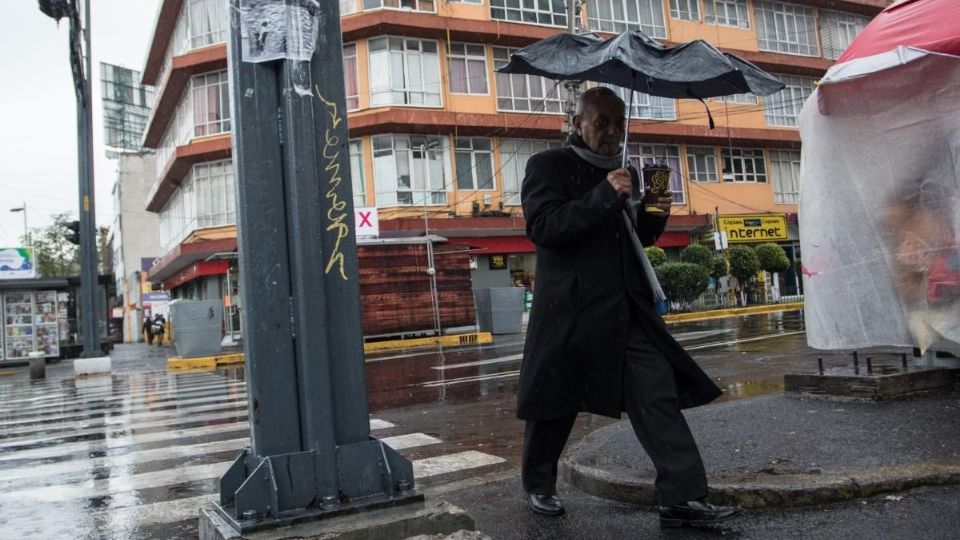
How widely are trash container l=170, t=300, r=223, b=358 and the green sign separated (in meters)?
14.2

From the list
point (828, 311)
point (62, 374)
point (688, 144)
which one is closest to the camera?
point (828, 311)

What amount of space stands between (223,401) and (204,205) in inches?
844

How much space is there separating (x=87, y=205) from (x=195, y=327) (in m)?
3.89

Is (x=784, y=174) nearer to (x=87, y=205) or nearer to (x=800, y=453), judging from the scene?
(x=87, y=205)

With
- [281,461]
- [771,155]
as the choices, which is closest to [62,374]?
[281,461]

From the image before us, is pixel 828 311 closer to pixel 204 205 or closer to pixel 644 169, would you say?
pixel 644 169

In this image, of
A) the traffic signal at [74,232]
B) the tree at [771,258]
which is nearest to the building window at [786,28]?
the tree at [771,258]

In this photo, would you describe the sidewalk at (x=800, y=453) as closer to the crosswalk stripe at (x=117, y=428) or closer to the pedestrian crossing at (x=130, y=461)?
the pedestrian crossing at (x=130, y=461)

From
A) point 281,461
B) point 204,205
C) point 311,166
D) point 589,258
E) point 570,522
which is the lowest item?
point 570,522

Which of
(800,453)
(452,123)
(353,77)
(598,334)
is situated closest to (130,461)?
(598,334)

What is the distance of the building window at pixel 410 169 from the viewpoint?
2723 cm

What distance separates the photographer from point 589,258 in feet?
10.8

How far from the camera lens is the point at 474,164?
28781 mm

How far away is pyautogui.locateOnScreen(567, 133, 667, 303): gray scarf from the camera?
11.0 ft
